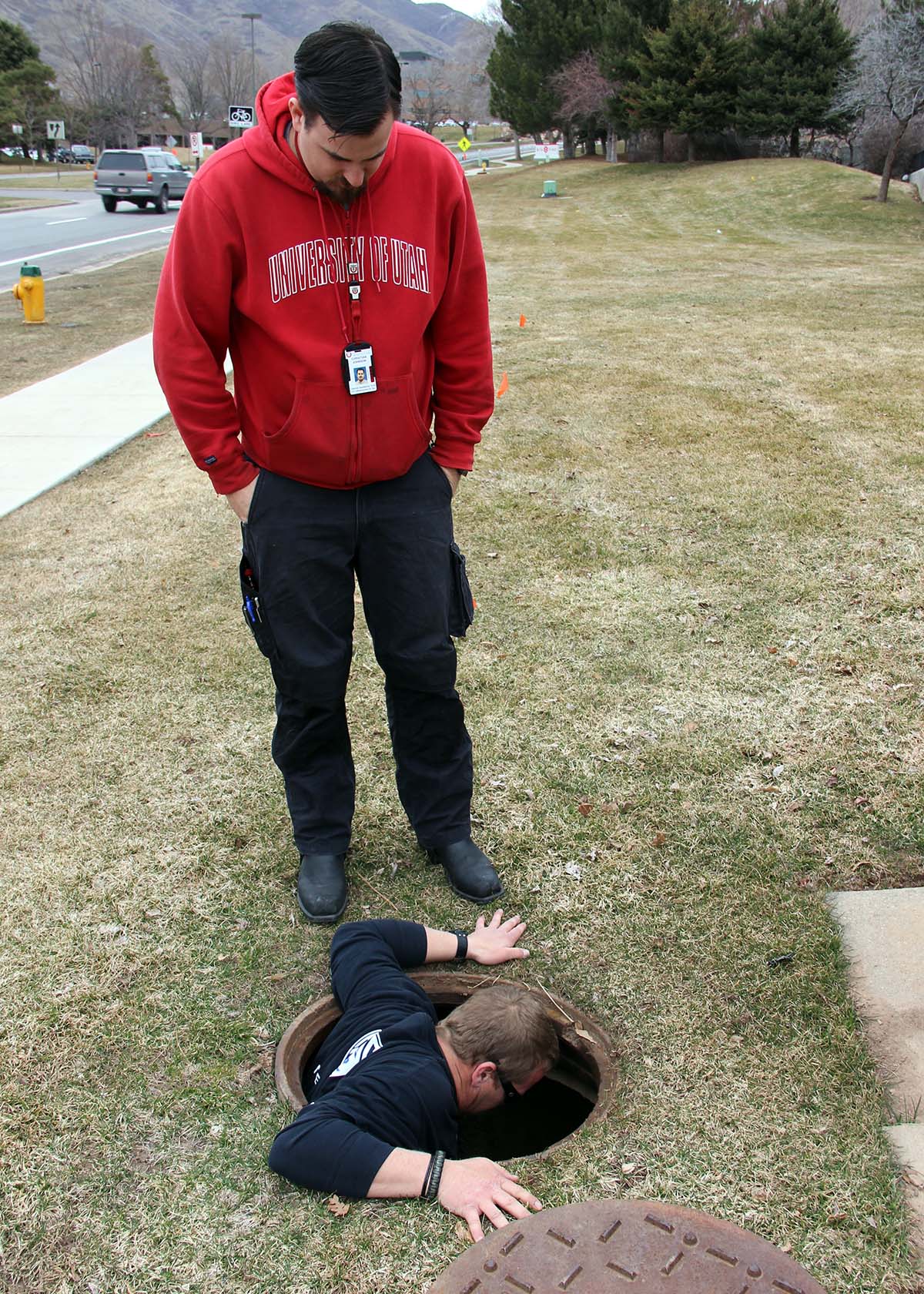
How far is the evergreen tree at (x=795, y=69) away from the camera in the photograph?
29.6 metres

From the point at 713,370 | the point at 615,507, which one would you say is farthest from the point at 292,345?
the point at 713,370

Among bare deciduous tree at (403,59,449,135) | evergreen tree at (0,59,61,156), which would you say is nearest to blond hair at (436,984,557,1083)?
bare deciduous tree at (403,59,449,135)

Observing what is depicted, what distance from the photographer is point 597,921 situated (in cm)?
294

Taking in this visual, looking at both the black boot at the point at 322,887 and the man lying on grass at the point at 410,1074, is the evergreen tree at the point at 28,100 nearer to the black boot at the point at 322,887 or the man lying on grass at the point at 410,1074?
the black boot at the point at 322,887

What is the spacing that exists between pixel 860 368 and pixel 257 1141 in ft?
26.3

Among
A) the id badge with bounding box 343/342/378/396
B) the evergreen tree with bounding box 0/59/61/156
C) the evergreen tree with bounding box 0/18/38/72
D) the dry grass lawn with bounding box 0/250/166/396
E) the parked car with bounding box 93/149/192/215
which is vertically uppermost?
the evergreen tree with bounding box 0/18/38/72

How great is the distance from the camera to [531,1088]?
2672mm

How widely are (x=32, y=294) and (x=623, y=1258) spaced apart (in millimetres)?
11962

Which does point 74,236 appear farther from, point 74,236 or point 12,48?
point 12,48

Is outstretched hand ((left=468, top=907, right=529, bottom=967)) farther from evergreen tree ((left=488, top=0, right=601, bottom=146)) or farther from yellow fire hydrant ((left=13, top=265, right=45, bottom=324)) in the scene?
evergreen tree ((left=488, top=0, right=601, bottom=146))

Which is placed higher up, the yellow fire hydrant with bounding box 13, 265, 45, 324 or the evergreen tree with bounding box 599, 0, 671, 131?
the evergreen tree with bounding box 599, 0, 671, 131

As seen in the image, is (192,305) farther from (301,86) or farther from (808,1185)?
(808,1185)

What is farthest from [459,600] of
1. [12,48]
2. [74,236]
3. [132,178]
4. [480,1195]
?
[12,48]

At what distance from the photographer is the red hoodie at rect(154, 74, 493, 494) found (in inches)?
88.5
